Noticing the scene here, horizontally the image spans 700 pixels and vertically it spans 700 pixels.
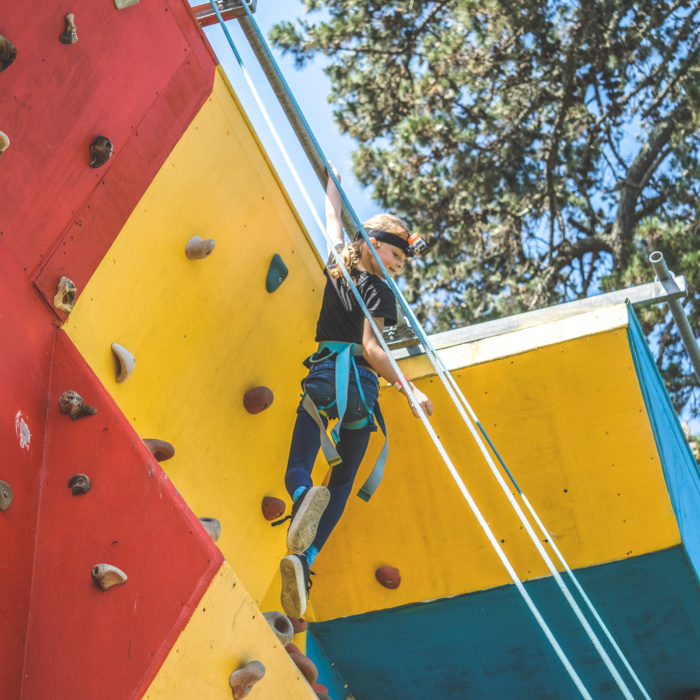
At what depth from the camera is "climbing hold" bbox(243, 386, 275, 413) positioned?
326 centimetres

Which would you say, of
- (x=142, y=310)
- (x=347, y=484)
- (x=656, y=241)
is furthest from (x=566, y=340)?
(x=656, y=241)

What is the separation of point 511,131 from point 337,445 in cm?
797

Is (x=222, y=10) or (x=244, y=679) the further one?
(x=222, y=10)

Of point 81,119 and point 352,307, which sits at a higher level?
point 81,119

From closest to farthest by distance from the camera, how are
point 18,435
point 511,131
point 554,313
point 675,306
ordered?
point 18,435 < point 554,313 < point 675,306 < point 511,131

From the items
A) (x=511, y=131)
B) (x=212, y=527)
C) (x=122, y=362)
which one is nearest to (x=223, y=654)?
(x=212, y=527)

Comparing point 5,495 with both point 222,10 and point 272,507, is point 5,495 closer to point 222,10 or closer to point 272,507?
point 272,507

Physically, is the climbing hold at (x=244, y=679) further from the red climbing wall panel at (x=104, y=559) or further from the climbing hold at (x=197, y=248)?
the climbing hold at (x=197, y=248)

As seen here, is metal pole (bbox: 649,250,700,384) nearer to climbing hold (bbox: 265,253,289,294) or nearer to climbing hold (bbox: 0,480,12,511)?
climbing hold (bbox: 265,253,289,294)

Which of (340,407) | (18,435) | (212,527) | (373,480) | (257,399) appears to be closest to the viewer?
(18,435)

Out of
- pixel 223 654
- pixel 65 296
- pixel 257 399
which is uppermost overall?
pixel 65 296

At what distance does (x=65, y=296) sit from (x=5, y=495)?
0.59 m

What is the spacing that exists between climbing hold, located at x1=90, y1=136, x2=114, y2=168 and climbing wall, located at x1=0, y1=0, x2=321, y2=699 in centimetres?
2

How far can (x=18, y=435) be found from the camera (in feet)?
7.30
